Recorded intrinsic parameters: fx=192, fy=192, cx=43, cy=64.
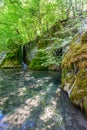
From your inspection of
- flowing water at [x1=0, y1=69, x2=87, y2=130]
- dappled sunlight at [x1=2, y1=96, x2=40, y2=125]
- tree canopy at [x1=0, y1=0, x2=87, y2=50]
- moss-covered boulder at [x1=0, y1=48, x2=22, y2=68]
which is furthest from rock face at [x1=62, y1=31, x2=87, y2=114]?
moss-covered boulder at [x1=0, y1=48, x2=22, y2=68]

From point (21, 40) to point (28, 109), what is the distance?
1706 cm

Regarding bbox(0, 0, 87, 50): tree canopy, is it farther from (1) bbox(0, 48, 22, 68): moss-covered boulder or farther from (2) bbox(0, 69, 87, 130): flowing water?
(2) bbox(0, 69, 87, 130): flowing water

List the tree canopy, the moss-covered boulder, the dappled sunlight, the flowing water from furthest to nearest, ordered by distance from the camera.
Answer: the moss-covered boulder < the tree canopy < the dappled sunlight < the flowing water

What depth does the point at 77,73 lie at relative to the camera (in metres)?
5.80

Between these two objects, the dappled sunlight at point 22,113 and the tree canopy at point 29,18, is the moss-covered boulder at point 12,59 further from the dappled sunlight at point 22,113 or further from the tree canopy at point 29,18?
the dappled sunlight at point 22,113

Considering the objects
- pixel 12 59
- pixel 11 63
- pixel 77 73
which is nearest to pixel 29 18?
pixel 12 59

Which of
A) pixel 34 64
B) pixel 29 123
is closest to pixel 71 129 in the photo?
pixel 29 123

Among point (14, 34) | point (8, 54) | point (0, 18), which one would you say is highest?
point (0, 18)

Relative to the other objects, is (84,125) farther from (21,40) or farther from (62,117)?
(21,40)

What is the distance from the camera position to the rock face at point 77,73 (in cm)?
500

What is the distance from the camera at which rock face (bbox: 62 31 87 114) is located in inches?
197

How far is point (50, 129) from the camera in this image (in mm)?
3883

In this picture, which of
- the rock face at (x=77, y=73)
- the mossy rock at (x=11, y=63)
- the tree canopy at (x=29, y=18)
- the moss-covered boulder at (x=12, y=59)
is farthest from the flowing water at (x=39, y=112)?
the tree canopy at (x=29, y=18)

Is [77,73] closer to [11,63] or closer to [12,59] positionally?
[11,63]
